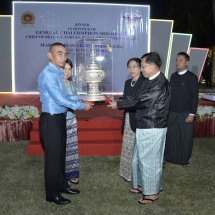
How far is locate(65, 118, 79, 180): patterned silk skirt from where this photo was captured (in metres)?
3.77

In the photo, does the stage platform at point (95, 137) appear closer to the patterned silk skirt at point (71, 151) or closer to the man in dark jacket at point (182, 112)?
the man in dark jacket at point (182, 112)

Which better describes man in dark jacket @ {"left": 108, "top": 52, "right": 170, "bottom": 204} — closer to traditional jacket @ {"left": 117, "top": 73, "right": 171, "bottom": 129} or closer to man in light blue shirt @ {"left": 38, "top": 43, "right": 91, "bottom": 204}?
traditional jacket @ {"left": 117, "top": 73, "right": 171, "bottom": 129}

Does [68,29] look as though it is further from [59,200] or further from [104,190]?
[59,200]

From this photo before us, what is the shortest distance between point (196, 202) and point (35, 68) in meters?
7.11

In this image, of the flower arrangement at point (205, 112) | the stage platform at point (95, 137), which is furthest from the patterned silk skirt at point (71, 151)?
the flower arrangement at point (205, 112)

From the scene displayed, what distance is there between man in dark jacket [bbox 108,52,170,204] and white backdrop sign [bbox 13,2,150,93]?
21.0 feet

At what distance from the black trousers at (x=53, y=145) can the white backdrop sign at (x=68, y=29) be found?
6310mm

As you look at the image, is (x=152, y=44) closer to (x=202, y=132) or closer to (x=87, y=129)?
(x=202, y=132)

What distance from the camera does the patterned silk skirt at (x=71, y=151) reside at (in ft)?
12.4

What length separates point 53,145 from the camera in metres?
3.21

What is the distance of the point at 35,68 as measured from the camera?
9430mm

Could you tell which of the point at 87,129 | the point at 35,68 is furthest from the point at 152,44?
the point at 87,129

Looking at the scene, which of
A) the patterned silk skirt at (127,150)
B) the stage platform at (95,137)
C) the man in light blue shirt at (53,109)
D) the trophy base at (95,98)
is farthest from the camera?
the trophy base at (95,98)

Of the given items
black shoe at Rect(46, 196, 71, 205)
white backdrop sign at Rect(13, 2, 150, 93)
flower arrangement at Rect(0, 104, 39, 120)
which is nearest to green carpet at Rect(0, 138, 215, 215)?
black shoe at Rect(46, 196, 71, 205)
